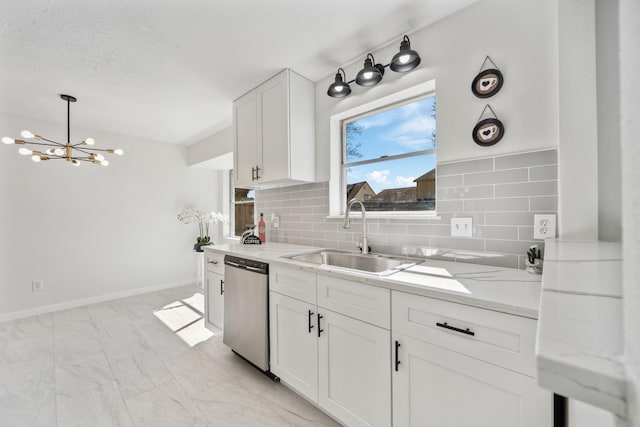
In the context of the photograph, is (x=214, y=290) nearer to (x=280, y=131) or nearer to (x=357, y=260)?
(x=357, y=260)

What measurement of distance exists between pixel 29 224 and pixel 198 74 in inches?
117

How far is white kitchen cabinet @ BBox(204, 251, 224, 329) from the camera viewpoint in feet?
8.31

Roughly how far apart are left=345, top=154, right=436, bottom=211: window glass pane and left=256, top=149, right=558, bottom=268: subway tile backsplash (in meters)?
0.19

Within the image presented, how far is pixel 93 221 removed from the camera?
12.5ft

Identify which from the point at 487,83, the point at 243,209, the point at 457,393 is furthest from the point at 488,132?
the point at 243,209

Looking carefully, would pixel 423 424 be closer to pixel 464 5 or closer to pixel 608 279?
pixel 608 279

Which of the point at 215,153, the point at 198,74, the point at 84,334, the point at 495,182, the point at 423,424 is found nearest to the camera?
the point at 423,424

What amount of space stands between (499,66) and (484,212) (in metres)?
0.81

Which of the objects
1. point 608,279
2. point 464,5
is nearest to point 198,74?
point 464,5

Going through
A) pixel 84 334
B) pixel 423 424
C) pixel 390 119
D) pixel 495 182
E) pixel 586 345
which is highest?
pixel 390 119

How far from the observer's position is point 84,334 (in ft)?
9.35

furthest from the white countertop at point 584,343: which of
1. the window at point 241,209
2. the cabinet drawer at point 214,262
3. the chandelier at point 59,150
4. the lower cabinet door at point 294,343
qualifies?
the window at point 241,209

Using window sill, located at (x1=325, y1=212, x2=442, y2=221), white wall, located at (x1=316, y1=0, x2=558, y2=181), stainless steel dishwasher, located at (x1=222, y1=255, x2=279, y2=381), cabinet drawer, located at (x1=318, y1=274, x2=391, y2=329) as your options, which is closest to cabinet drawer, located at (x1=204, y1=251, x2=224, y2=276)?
stainless steel dishwasher, located at (x1=222, y1=255, x2=279, y2=381)

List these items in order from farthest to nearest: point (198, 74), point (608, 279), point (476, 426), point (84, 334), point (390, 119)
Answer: point (84, 334) → point (198, 74) → point (390, 119) → point (476, 426) → point (608, 279)
